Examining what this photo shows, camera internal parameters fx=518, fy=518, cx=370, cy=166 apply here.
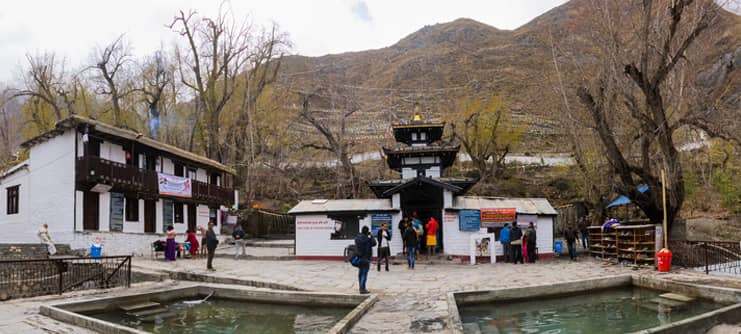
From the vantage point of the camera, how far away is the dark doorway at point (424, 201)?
71.5ft

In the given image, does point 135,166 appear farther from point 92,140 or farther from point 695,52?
point 695,52

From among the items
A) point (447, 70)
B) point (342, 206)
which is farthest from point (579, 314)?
point (447, 70)

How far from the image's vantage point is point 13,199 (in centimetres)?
2553

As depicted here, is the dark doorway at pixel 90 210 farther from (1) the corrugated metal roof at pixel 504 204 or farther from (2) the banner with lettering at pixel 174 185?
(1) the corrugated metal roof at pixel 504 204

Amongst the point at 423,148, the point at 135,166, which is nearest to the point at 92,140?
the point at 135,166

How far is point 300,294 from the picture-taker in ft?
41.2

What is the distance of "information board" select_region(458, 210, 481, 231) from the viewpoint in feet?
68.3

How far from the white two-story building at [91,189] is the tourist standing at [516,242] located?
55.5 feet

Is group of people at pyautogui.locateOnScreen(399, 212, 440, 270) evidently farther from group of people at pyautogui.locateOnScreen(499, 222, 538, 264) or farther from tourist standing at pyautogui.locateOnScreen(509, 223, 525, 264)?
tourist standing at pyautogui.locateOnScreen(509, 223, 525, 264)

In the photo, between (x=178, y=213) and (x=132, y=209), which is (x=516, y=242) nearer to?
(x=132, y=209)

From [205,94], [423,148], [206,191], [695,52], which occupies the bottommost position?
[206,191]

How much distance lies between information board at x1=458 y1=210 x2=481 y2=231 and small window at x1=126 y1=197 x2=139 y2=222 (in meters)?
16.6

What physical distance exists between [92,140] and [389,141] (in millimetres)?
26450

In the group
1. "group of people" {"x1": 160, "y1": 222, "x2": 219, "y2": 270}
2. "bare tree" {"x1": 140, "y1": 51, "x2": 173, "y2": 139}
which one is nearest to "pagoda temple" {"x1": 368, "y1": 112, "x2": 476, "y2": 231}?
"group of people" {"x1": 160, "y1": 222, "x2": 219, "y2": 270}
